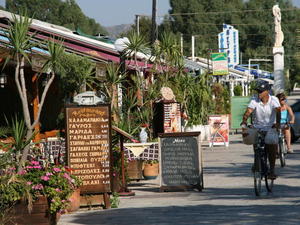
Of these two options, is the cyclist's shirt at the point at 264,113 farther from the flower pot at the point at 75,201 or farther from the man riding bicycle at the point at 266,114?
the flower pot at the point at 75,201

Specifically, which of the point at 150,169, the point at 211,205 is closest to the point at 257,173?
the point at 211,205

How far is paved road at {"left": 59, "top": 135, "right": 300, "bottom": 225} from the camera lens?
11047 millimetres

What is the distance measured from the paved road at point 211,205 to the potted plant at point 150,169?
348 millimetres

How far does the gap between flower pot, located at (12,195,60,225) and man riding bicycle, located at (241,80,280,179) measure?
5.09 m

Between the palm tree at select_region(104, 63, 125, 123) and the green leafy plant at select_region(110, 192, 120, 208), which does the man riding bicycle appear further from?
the palm tree at select_region(104, 63, 125, 123)

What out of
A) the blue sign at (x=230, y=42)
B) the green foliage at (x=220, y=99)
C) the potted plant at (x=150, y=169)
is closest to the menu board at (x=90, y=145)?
the potted plant at (x=150, y=169)

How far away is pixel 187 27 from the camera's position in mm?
128875

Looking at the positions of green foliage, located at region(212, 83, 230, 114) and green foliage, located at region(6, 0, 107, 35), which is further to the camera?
green foliage, located at region(6, 0, 107, 35)

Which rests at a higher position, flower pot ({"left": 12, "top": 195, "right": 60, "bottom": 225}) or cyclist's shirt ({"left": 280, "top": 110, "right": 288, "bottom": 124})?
cyclist's shirt ({"left": 280, "top": 110, "right": 288, "bottom": 124})

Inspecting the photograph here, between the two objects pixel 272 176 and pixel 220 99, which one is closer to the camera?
pixel 272 176

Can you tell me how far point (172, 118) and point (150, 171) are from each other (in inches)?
334

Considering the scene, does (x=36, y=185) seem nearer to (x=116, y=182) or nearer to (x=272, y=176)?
(x=116, y=182)

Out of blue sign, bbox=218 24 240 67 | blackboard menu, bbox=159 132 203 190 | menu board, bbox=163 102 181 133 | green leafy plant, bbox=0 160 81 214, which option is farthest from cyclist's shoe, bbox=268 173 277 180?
blue sign, bbox=218 24 240 67

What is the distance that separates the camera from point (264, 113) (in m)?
14.3
